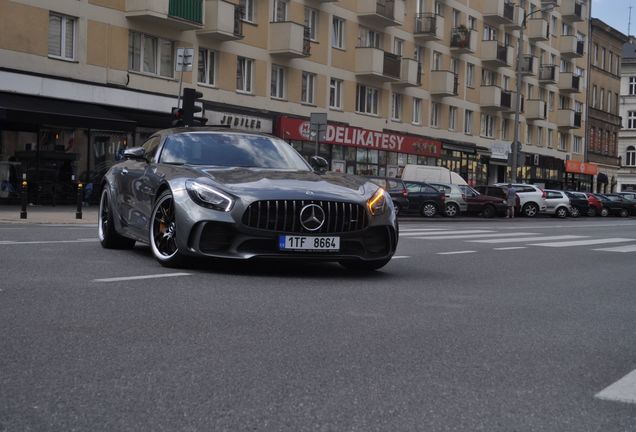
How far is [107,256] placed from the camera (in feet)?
31.4

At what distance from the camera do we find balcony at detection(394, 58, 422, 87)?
4406 centimetres

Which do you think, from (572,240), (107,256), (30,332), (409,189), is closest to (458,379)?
(30,332)

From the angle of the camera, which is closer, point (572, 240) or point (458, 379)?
point (458, 379)

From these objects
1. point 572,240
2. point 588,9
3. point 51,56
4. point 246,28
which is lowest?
point 572,240

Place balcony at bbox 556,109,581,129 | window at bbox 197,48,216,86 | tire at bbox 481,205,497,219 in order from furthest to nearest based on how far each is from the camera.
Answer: balcony at bbox 556,109,581,129
tire at bbox 481,205,497,219
window at bbox 197,48,216,86

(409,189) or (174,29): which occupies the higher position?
(174,29)

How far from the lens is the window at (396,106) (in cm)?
4484

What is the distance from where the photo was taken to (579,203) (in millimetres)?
48281

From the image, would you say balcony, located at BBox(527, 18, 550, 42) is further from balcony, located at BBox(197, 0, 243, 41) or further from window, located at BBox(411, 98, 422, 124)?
balcony, located at BBox(197, 0, 243, 41)

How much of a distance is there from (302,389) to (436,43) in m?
46.3

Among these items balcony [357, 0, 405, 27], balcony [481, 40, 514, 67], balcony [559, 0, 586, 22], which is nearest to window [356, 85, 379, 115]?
balcony [357, 0, 405, 27]

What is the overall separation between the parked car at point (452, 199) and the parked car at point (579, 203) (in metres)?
12.7

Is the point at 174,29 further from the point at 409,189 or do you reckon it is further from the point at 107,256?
the point at 107,256

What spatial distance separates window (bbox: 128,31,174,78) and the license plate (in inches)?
899
